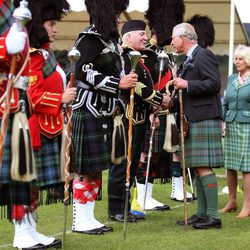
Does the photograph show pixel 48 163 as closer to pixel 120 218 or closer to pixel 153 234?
pixel 153 234

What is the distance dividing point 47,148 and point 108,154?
2.94 feet

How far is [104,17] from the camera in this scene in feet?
18.0

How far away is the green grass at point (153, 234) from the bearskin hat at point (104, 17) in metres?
1.49

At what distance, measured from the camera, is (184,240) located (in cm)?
527

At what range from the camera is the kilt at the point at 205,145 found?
19.0 feet

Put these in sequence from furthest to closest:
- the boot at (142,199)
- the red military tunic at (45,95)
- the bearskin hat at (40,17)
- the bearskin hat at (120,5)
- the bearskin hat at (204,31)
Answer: the bearskin hat at (204,31) → the boot at (142,199) → the bearskin hat at (120,5) → the bearskin hat at (40,17) → the red military tunic at (45,95)

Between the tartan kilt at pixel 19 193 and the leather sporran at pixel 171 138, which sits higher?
the leather sporran at pixel 171 138

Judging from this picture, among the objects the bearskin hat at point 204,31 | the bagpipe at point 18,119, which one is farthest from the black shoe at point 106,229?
the bearskin hat at point 204,31

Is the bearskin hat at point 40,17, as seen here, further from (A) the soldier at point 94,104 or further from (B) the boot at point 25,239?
(B) the boot at point 25,239

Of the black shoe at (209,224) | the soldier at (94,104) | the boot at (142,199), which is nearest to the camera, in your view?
the soldier at (94,104)

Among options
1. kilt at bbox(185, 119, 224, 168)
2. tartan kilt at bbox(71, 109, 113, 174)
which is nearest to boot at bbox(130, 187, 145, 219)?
kilt at bbox(185, 119, 224, 168)

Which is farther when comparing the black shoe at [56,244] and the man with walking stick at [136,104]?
the man with walking stick at [136,104]

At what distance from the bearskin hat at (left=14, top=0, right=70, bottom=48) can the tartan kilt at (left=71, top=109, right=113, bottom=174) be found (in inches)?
34.6

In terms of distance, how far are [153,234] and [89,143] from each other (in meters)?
0.86
